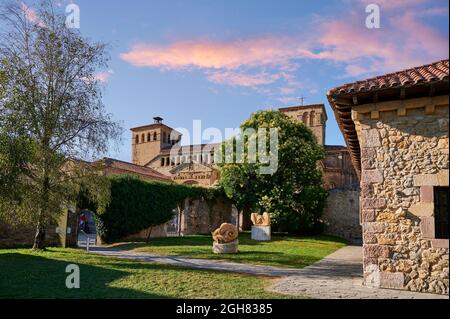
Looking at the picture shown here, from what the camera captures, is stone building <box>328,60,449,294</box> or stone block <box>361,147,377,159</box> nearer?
stone building <box>328,60,449,294</box>

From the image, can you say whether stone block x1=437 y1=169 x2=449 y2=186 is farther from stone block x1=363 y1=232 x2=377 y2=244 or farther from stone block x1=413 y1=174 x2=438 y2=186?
stone block x1=363 y1=232 x2=377 y2=244

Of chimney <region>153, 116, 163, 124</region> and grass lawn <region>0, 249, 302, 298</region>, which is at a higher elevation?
chimney <region>153, 116, 163, 124</region>

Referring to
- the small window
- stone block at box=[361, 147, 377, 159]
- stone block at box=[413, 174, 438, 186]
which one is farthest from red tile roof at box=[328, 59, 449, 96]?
the small window

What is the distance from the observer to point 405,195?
294 inches

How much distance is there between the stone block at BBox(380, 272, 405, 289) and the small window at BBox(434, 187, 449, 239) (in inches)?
41.7

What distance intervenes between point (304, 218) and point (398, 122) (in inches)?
649

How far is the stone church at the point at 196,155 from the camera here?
3564 cm

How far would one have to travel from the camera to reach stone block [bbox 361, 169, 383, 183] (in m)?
7.72

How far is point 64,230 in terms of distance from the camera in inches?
618

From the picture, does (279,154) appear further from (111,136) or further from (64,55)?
(64,55)

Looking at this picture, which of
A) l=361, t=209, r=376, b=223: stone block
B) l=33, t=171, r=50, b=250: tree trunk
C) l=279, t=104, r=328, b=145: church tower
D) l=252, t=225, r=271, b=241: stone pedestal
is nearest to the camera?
l=361, t=209, r=376, b=223: stone block

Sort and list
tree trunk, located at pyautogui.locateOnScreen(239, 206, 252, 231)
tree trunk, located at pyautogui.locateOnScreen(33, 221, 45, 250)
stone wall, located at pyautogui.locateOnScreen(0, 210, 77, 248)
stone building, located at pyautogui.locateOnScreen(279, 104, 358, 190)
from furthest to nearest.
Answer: stone building, located at pyautogui.locateOnScreen(279, 104, 358, 190)
tree trunk, located at pyautogui.locateOnScreen(239, 206, 252, 231)
stone wall, located at pyautogui.locateOnScreen(0, 210, 77, 248)
tree trunk, located at pyautogui.locateOnScreen(33, 221, 45, 250)

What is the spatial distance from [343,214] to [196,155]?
30170 millimetres

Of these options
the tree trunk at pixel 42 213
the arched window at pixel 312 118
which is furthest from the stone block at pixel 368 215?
the arched window at pixel 312 118
